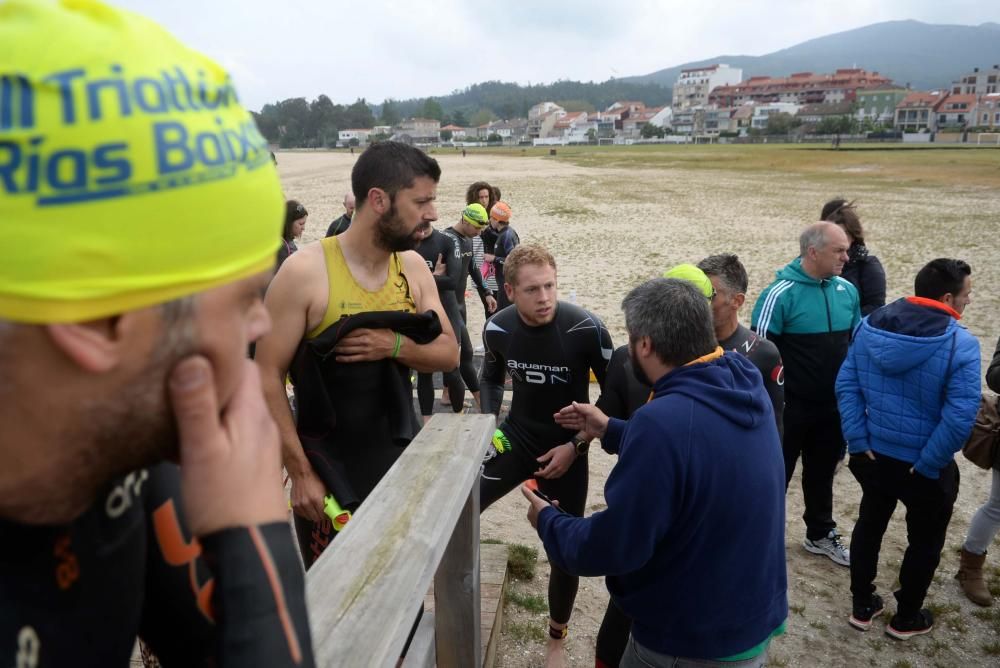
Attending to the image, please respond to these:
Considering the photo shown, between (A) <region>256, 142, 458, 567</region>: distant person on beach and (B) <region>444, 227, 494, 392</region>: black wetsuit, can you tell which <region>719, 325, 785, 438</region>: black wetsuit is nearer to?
(A) <region>256, 142, 458, 567</region>: distant person on beach

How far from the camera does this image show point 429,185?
10.4ft

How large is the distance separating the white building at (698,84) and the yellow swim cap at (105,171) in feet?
591

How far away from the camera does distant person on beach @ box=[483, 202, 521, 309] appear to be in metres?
8.23

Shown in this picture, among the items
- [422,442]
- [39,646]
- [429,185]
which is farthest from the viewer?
[429,185]

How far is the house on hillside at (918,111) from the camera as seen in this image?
110812mm

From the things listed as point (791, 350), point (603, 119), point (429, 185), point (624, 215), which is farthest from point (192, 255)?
point (603, 119)

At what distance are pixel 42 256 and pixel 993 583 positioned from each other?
5710 millimetres

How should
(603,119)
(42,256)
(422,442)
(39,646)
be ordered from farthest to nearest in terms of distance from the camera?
1. (603,119)
2. (422,442)
3. (39,646)
4. (42,256)

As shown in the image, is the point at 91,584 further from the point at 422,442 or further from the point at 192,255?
the point at 422,442

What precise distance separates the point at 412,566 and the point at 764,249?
16898 mm

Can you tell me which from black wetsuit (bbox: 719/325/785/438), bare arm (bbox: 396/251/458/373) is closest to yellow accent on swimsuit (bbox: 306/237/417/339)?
bare arm (bbox: 396/251/458/373)

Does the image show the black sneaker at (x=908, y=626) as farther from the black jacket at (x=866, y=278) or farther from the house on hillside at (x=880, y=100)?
the house on hillside at (x=880, y=100)

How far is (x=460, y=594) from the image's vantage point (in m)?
2.56

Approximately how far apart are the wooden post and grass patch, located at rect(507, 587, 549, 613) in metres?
1.61
